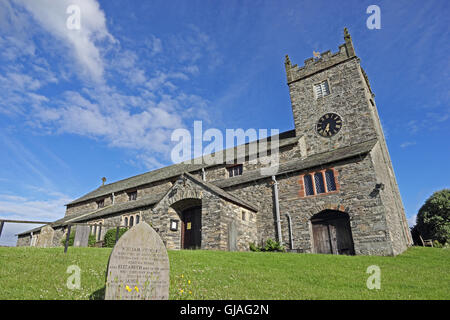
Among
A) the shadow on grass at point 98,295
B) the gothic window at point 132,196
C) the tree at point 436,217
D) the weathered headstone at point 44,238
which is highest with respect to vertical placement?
the gothic window at point 132,196

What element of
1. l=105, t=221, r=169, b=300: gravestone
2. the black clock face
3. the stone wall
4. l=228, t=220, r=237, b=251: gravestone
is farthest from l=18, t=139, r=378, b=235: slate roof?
l=105, t=221, r=169, b=300: gravestone

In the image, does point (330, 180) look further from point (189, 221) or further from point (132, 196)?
point (132, 196)

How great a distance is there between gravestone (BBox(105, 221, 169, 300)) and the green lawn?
844 millimetres

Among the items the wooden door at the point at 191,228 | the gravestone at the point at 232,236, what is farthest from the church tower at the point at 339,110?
the wooden door at the point at 191,228

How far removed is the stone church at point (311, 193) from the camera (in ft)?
56.5

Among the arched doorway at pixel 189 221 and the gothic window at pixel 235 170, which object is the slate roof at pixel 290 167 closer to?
the gothic window at pixel 235 170

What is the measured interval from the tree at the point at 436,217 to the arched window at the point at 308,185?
22164 mm

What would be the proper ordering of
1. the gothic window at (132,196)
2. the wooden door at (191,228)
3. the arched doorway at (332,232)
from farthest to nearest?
the gothic window at (132,196), the wooden door at (191,228), the arched doorway at (332,232)

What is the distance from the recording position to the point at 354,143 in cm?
2150

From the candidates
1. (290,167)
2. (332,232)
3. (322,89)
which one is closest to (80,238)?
(290,167)

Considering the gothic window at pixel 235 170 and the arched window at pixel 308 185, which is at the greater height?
the gothic window at pixel 235 170

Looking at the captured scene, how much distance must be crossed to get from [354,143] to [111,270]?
19.9 meters

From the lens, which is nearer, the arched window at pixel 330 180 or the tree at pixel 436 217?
the arched window at pixel 330 180

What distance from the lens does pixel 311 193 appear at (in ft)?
63.3
